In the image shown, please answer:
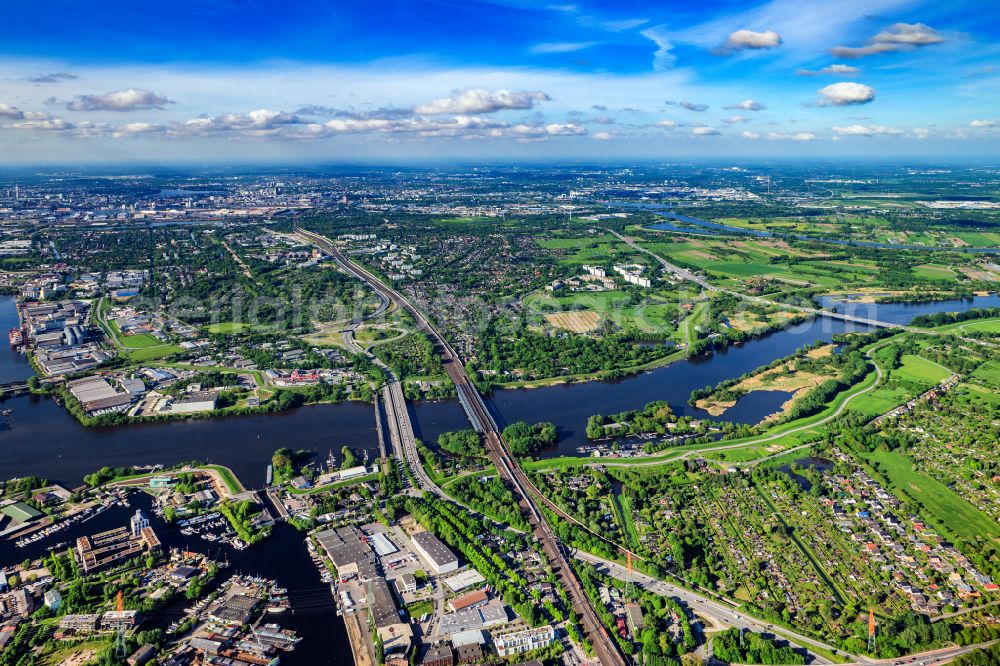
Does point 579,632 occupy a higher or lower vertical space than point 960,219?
lower

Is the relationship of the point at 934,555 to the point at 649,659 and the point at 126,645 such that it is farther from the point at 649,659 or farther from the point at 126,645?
the point at 126,645

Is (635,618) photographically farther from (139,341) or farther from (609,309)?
(139,341)

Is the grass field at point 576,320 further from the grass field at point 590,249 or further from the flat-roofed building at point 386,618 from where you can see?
the flat-roofed building at point 386,618

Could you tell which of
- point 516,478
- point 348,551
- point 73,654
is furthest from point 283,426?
point 73,654

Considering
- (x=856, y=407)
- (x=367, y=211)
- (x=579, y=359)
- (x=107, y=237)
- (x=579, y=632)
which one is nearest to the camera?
(x=579, y=632)

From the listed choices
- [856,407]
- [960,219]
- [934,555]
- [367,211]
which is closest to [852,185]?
[960,219]

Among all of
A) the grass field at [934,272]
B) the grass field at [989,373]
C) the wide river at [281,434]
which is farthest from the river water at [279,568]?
the grass field at [934,272]
